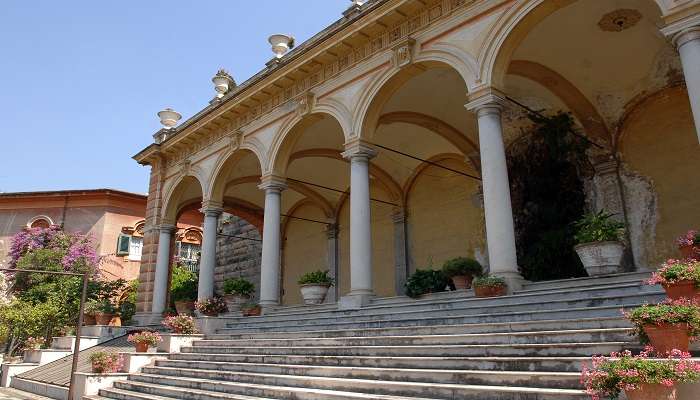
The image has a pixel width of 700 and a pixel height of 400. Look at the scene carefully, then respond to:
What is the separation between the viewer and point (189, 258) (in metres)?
28.0

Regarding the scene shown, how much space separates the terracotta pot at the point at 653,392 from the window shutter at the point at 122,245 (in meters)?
25.5

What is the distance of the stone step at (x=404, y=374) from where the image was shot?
475 cm

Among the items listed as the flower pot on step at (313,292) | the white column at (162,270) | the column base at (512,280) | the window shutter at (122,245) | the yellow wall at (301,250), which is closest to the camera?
the column base at (512,280)

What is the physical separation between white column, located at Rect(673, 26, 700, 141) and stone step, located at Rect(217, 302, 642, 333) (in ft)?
9.24

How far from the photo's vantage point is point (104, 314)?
16203 millimetres

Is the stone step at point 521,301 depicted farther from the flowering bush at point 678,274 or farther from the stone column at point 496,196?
the flowering bush at point 678,274

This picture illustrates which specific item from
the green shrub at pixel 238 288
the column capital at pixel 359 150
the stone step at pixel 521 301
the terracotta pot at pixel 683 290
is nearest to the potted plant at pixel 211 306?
the green shrub at pixel 238 288

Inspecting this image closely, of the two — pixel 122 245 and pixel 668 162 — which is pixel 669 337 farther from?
pixel 122 245

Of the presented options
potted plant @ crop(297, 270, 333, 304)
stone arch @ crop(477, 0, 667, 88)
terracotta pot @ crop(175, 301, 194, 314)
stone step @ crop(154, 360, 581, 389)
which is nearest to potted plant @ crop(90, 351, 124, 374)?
stone step @ crop(154, 360, 581, 389)

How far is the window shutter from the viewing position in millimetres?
25562

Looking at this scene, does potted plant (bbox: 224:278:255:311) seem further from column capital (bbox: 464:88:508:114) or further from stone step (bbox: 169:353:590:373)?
column capital (bbox: 464:88:508:114)

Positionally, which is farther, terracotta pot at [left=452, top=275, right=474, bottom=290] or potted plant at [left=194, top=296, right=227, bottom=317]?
potted plant at [left=194, top=296, right=227, bottom=317]

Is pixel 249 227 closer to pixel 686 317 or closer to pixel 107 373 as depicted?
pixel 107 373

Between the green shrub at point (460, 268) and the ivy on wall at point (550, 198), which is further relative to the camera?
the ivy on wall at point (550, 198)
